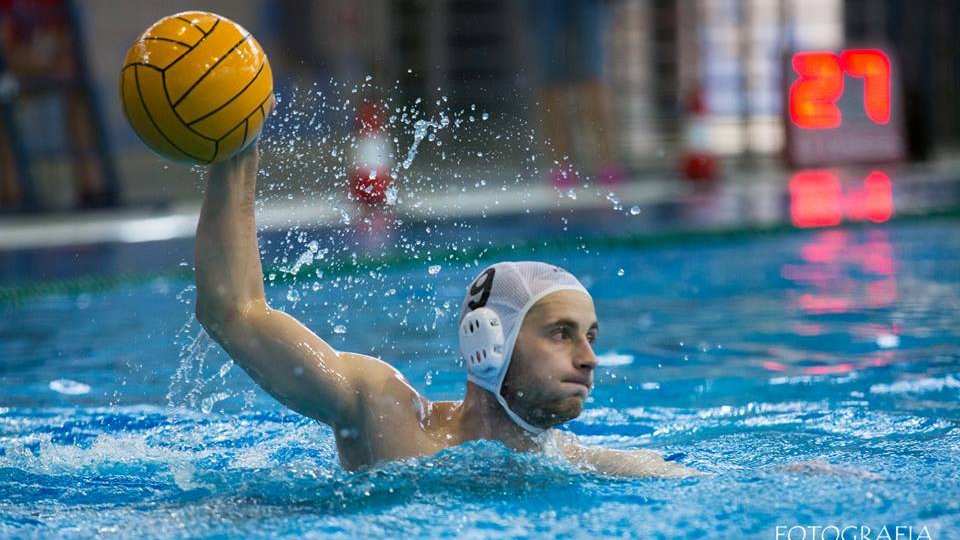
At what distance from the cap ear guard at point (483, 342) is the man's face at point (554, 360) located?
0.11ft

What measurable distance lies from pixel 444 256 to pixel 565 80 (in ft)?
26.7

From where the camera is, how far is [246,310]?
2.38m

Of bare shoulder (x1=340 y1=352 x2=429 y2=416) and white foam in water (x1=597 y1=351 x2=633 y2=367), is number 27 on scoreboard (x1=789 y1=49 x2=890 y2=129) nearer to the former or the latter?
white foam in water (x1=597 y1=351 x2=633 y2=367)

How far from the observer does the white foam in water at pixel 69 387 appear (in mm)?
4324

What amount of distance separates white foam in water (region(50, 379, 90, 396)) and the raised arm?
2.11 m

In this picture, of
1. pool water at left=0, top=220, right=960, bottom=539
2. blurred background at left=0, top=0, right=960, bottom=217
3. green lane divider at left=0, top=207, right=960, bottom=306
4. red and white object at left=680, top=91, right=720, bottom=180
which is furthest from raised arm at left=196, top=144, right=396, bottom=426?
red and white object at left=680, top=91, right=720, bottom=180

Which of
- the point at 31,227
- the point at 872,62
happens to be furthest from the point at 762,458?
the point at 872,62

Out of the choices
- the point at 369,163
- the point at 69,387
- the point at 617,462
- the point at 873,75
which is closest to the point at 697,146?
the point at 873,75

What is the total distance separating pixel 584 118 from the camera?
13844 millimetres

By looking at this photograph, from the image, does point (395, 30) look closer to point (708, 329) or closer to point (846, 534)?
point (708, 329)

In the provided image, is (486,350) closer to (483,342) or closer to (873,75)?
(483,342)

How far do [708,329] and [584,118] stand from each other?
28.5 feet

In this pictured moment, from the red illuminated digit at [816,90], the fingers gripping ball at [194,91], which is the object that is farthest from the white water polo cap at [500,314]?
the red illuminated digit at [816,90]

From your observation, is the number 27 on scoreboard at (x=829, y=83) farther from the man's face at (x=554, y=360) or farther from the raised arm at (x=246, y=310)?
the raised arm at (x=246, y=310)
